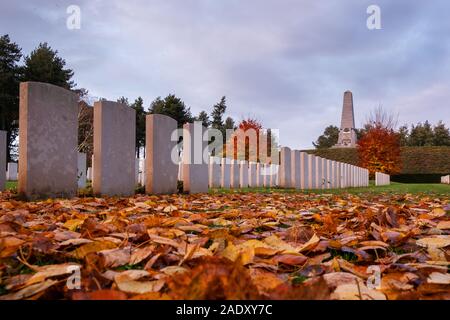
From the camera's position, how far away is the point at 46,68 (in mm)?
31422

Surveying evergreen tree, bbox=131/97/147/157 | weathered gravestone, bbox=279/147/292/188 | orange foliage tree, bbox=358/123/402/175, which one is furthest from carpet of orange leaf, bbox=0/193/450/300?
evergreen tree, bbox=131/97/147/157

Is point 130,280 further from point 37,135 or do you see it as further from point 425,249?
point 37,135

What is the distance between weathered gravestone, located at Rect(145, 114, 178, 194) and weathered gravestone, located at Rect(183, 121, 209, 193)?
1.27ft

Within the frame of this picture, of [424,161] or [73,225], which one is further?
[424,161]

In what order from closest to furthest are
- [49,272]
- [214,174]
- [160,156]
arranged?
[49,272] < [160,156] < [214,174]

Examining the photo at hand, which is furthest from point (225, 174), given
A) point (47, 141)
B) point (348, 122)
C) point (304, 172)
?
point (348, 122)

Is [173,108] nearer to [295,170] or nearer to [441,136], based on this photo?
[295,170]

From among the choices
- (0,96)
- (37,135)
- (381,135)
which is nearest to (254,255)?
(37,135)

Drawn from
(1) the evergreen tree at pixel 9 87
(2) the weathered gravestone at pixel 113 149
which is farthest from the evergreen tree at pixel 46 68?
(2) the weathered gravestone at pixel 113 149

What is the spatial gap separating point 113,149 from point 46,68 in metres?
29.5

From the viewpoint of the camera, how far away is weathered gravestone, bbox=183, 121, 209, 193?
24.2 feet

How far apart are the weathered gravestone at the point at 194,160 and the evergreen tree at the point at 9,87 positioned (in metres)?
25.5

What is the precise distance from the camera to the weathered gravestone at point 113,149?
5.38 m

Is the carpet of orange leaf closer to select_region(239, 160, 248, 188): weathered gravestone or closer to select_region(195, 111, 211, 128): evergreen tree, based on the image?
select_region(239, 160, 248, 188): weathered gravestone
